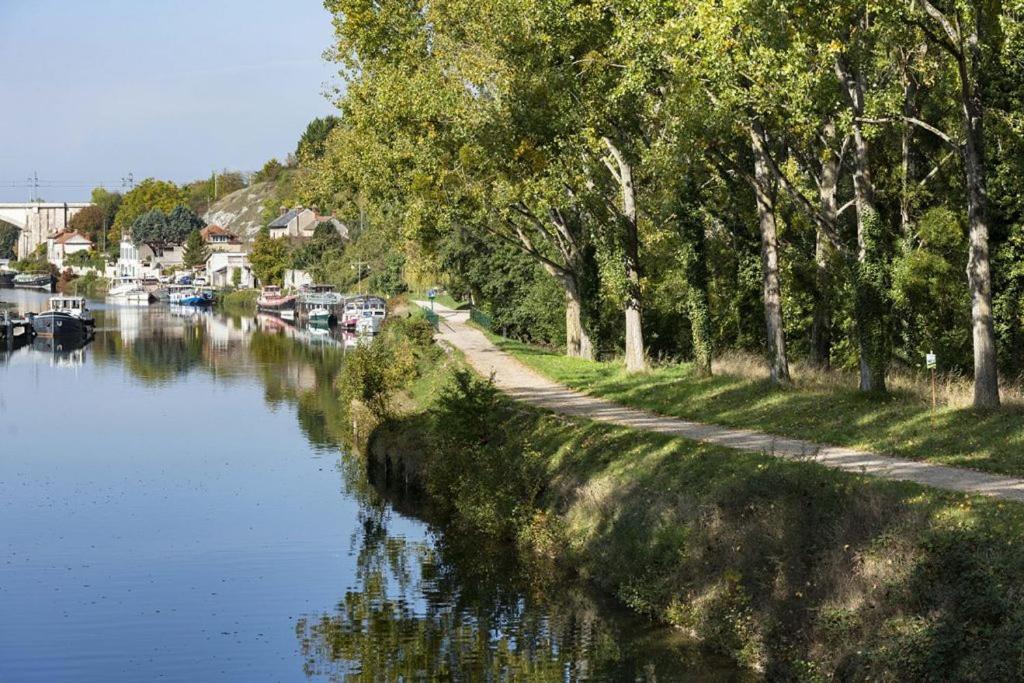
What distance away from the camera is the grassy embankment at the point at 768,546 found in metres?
16.8

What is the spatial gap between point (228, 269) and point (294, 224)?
1233cm

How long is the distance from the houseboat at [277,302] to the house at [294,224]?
3524 cm

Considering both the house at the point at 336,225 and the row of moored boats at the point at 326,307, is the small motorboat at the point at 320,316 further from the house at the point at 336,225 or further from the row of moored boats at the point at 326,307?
the house at the point at 336,225

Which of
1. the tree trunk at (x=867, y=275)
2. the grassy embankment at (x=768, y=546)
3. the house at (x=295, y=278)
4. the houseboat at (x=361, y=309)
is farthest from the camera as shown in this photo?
the house at (x=295, y=278)

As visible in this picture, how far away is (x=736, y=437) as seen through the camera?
28609mm

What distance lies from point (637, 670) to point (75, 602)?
10.2 meters

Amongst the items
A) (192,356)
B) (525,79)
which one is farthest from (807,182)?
(192,356)

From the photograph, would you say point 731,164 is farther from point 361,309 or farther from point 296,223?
point 296,223

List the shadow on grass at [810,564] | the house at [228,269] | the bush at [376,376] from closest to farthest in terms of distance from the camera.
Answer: the shadow on grass at [810,564]
the bush at [376,376]
the house at [228,269]

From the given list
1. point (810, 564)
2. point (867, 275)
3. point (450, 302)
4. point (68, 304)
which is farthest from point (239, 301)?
point (810, 564)

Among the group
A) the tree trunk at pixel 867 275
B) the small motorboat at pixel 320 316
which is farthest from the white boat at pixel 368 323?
the tree trunk at pixel 867 275

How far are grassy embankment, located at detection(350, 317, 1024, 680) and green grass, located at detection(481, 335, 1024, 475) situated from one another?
110 inches

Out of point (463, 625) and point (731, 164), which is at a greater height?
point (731, 164)

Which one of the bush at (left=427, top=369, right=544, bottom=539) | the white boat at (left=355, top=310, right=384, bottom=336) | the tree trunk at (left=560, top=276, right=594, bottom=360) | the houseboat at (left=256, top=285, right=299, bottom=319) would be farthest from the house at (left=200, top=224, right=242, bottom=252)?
the bush at (left=427, top=369, right=544, bottom=539)
